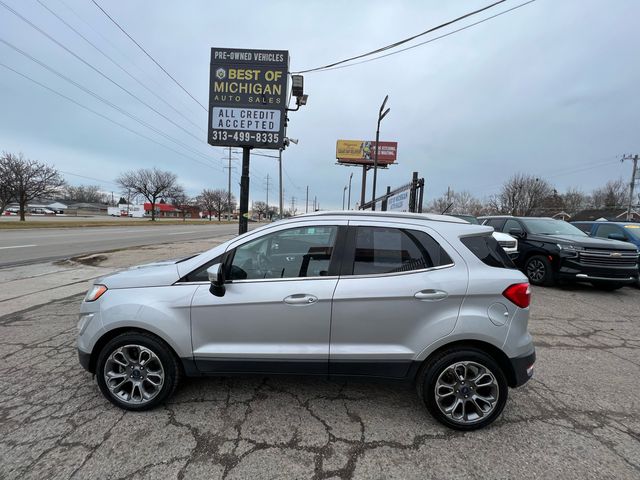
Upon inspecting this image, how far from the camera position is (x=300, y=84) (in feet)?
29.8

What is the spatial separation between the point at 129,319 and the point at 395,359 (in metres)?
2.20

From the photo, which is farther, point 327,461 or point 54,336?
point 54,336

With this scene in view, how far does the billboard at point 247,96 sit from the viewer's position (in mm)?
8086

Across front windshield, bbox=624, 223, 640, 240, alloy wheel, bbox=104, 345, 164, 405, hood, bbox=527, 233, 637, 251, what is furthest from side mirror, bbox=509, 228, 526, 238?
alloy wheel, bbox=104, 345, 164, 405

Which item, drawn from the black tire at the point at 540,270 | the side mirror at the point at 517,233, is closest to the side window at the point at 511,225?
the side mirror at the point at 517,233

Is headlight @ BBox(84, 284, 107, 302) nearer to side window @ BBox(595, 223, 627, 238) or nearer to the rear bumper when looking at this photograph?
the rear bumper

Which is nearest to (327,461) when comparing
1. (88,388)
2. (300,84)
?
(88,388)

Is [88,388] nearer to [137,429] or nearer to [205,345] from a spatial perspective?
[137,429]

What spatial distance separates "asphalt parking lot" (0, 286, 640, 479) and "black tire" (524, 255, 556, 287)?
4489 millimetres

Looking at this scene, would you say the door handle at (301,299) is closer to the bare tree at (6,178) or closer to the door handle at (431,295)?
the door handle at (431,295)

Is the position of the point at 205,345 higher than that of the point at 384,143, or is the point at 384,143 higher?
the point at 384,143

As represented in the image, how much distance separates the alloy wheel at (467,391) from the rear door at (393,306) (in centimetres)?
33

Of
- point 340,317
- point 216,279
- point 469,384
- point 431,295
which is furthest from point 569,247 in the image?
point 216,279

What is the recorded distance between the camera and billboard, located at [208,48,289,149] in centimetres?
809
